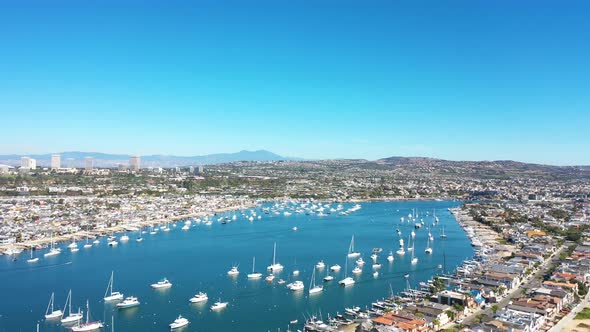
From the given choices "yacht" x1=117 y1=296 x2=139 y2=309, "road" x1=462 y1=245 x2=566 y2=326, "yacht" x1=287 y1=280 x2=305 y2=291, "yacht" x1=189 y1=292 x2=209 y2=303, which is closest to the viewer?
"road" x1=462 y1=245 x2=566 y2=326

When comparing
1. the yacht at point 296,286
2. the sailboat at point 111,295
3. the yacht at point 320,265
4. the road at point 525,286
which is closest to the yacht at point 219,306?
the yacht at point 296,286

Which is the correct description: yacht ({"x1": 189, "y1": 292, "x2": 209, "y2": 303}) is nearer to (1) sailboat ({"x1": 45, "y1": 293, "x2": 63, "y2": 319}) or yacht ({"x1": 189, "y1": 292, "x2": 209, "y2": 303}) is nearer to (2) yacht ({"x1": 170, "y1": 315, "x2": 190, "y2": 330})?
(2) yacht ({"x1": 170, "y1": 315, "x2": 190, "y2": 330})

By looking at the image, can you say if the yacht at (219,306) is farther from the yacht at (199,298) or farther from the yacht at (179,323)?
the yacht at (179,323)

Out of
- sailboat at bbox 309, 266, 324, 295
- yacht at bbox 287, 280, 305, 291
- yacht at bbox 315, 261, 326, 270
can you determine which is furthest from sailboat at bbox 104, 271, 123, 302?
yacht at bbox 315, 261, 326, 270

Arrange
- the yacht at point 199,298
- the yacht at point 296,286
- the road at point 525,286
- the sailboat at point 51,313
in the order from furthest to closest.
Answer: the yacht at point 296,286
the yacht at point 199,298
the sailboat at point 51,313
the road at point 525,286

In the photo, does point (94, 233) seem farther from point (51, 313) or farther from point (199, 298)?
point (199, 298)

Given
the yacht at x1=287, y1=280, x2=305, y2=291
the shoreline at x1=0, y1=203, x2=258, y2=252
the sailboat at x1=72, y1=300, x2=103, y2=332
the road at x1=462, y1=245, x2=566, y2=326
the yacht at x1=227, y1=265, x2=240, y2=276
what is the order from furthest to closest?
the shoreline at x1=0, y1=203, x2=258, y2=252
the yacht at x1=227, y1=265, x2=240, y2=276
the yacht at x1=287, y1=280, x2=305, y2=291
the road at x1=462, y1=245, x2=566, y2=326
the sailboat at x1=72, y1=300, x2=103, y2=332
